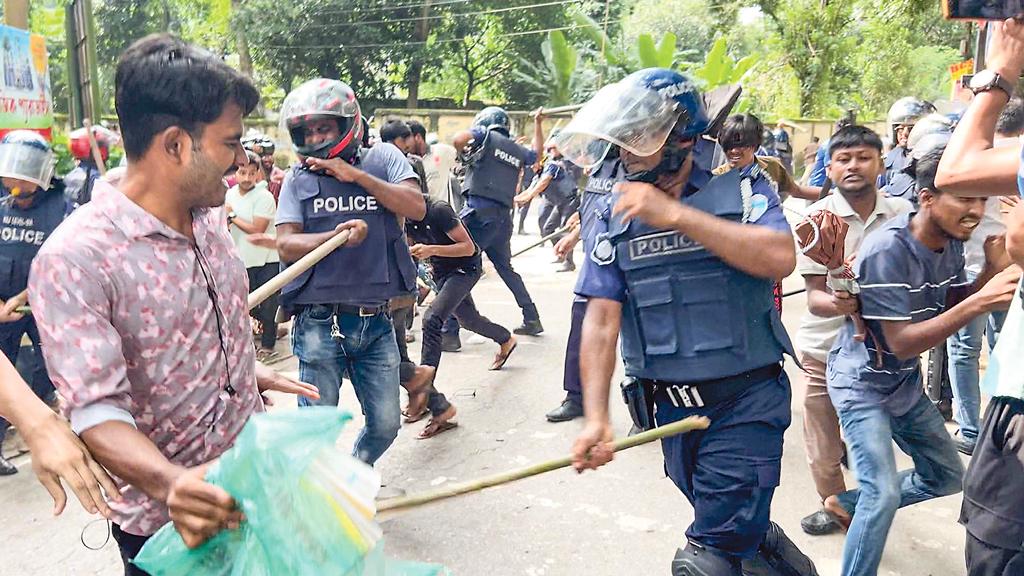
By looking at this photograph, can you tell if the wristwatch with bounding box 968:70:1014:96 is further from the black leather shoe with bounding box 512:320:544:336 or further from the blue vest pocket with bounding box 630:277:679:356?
the black leather shoe with bounding box 512:320:544:336

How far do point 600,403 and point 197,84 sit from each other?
147 centimetres

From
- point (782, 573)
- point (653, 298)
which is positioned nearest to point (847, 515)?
point (782, 573)

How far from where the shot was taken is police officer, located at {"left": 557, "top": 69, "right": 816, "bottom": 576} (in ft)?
8.09

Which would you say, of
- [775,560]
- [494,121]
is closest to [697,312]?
[775,560]

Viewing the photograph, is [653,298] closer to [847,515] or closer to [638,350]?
[638,350]

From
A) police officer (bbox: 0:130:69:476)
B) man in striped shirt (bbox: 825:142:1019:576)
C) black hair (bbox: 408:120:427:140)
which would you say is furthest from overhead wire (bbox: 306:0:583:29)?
man in striped shirt (bbox: 825:142:1019:576)

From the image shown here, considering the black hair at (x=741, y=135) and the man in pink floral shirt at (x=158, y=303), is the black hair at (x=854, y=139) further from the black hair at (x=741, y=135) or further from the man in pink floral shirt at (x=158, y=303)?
the man in pink floral shirt at (x=158, y=303)

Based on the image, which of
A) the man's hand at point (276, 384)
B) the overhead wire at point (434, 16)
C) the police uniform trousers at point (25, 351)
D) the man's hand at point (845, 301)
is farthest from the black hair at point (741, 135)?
the overhead wire at point (434, 16)

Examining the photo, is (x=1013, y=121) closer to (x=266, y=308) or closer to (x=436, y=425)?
(x=436, y=425)

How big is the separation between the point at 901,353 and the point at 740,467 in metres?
0.81

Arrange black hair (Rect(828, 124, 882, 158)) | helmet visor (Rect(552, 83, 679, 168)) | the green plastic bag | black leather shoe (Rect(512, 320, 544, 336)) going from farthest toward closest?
black leather shoe (Rect(512, 320, 544, 336))
black hair (Rect(828, 124, 882, 158))
helmet visor (Rect(552, 83, 679, 168))
the green plastic bag

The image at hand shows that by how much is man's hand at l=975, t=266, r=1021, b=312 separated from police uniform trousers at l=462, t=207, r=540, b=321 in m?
5.08

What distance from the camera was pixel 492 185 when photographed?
7.23 metres

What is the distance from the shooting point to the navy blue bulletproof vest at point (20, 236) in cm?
489
